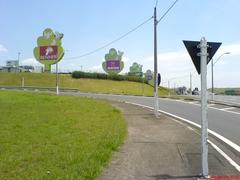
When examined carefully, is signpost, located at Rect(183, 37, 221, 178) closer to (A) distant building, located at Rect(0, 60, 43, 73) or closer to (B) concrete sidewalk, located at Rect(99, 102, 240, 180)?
(B) concrete sidewalk, located at Rect(99, 102, 240, 180)

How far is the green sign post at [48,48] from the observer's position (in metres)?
62.8

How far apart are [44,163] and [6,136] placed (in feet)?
15.8

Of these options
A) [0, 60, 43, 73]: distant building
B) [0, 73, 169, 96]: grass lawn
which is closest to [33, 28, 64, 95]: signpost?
[0, 73, 169, 96]: grass lawn

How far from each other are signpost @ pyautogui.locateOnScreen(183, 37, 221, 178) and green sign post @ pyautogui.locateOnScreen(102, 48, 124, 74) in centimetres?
8720

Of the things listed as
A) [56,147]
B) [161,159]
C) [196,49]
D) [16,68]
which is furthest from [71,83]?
[196,49]

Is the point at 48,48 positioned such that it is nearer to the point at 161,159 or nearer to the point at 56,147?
the point at 56,147

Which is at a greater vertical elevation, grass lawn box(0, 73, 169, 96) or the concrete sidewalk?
grass lawn box(0, 73, 169, 96)

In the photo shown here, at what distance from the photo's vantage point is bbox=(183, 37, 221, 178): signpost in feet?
27.5

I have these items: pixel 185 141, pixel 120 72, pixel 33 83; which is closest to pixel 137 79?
pixel 120 72

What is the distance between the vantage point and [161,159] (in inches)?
403

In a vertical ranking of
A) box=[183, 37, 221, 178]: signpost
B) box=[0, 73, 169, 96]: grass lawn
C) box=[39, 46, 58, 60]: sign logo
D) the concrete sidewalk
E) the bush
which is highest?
box=[39, 46, 58, 60]: sign logo

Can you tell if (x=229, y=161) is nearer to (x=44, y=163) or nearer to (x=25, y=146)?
(x=44, y=163)

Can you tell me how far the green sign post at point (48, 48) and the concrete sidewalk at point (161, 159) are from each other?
160 ft

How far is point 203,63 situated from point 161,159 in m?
2.92
